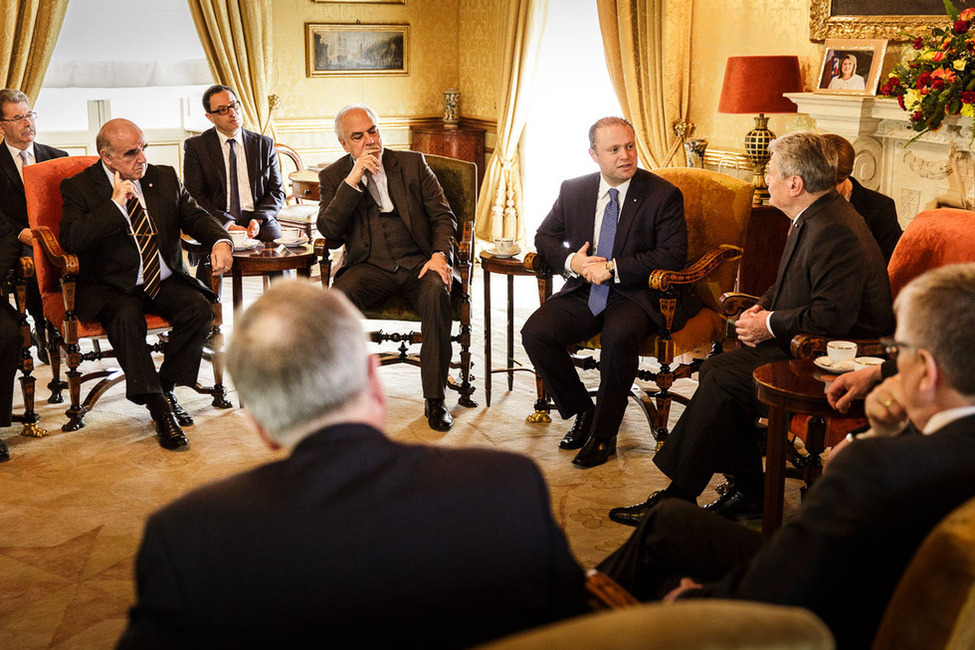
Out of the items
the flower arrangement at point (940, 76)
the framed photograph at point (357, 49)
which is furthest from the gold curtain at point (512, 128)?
the flower arrangement at point (940, 76)

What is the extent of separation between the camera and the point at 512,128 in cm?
829

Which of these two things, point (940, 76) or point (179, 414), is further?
point (179, 414)

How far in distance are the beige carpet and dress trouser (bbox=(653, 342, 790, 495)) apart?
31cm

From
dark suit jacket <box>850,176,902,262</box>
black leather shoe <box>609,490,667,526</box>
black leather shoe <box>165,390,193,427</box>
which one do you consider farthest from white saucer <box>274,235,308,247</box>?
dark suit jacket <box>850,176,902,262</box>

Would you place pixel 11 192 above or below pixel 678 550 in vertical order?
above

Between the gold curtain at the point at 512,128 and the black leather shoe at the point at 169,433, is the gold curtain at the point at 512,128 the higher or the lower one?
the higher one

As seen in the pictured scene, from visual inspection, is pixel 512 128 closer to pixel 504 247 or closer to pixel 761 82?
pixel 761 82

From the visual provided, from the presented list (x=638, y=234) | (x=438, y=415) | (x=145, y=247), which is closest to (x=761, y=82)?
(x=638, y=234)

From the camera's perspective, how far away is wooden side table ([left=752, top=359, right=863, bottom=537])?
288 centimetres

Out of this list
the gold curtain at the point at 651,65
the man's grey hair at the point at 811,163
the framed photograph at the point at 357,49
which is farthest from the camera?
the framed photograph at the point at 357,49

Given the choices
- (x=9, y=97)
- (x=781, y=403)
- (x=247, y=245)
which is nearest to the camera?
(x=781, y=403)

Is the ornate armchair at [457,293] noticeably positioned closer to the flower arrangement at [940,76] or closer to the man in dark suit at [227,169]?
the man in dark suit at [227,169]

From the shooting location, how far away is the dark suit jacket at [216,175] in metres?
5.55

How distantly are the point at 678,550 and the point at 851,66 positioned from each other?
4.02 metres
